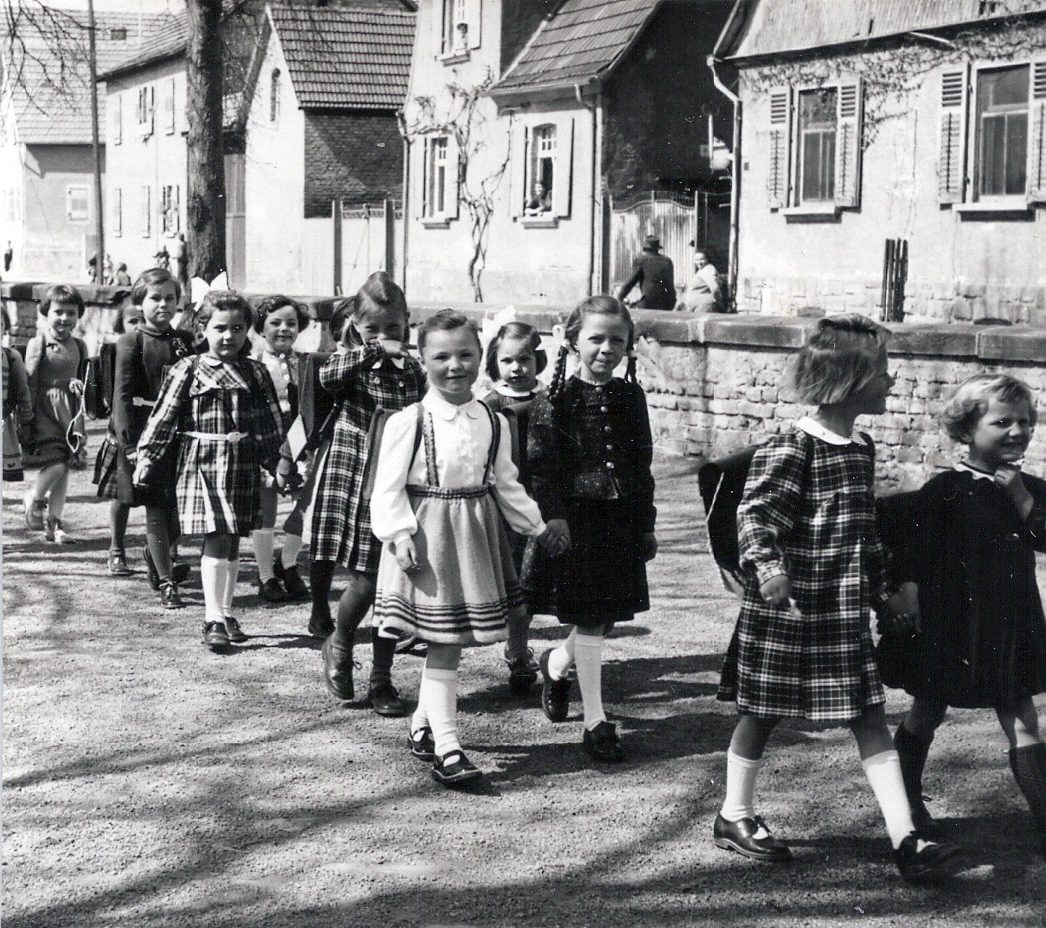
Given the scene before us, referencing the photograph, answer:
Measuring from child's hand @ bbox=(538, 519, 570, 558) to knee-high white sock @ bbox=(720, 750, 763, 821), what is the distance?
1053mm

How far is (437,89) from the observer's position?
3309 cm

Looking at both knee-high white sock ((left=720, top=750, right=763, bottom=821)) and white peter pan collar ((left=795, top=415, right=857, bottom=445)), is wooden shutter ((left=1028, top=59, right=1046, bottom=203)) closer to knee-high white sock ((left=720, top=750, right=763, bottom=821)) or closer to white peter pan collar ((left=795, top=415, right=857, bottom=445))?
white peter pan collar ((left=795, top=415, right=857, bottom=445))

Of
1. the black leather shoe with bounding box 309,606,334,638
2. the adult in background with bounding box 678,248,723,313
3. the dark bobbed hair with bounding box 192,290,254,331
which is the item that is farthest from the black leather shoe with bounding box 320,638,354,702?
the adult in background with bounding box 678,248,723,313

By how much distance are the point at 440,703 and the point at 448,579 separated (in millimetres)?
415

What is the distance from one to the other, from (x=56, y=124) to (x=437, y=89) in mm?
26514

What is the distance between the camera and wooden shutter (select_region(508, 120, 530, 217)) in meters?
30.0

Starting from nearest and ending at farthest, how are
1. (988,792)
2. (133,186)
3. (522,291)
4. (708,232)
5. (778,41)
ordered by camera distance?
(988,792) → (778,41) → (708,232) → (522,291) → (133,186)

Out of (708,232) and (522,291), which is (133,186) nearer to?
(522,291)

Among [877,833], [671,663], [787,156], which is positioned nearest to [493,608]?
[877,833]

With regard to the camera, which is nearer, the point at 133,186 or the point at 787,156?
the point at 787,156

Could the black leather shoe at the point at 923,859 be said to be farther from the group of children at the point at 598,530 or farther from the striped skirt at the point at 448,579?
the striped skirt at the point at 448,579

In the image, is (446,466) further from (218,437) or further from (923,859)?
(218,437)

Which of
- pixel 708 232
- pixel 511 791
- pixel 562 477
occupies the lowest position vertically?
pixel 511 791

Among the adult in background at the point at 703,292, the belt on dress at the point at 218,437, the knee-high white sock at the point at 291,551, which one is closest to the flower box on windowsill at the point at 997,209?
the adult in background at the point at 703,292
